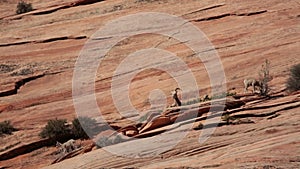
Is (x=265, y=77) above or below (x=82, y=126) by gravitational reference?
above

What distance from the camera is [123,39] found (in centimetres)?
2544

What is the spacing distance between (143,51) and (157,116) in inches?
292

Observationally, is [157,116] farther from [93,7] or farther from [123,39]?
[93,7]

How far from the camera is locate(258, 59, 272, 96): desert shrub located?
18281 mm

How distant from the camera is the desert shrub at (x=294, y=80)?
1819cm

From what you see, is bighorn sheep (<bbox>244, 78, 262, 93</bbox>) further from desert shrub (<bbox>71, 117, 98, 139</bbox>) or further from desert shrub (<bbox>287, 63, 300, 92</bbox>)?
desert shrub (<bbox>71, 117, 98, 139</bbox>)

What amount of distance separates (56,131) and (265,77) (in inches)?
255

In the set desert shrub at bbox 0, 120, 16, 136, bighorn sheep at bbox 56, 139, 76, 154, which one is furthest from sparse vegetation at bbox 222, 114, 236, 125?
desert shrub at bbox 0, 120, 16, 136

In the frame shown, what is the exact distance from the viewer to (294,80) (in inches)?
731

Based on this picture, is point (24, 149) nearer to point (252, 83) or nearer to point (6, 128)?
point (6, 128)

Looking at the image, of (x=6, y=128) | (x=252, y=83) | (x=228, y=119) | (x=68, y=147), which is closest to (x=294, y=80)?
(x=252, y=83)

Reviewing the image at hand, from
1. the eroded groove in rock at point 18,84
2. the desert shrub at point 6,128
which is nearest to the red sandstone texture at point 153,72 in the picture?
the eroded groove in rock at point 18,84

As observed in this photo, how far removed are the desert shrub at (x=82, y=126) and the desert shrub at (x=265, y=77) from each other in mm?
4988

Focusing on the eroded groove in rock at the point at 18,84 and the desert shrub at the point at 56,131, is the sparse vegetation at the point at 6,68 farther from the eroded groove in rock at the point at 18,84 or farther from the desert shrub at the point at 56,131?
the desert shrub at the point at 56,131
